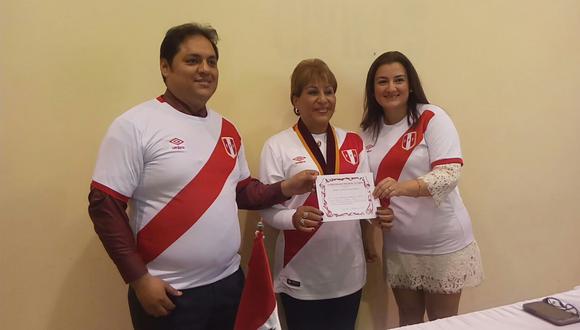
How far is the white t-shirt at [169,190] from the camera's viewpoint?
1307 mm

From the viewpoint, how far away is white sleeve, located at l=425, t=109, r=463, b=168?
1.71 metres

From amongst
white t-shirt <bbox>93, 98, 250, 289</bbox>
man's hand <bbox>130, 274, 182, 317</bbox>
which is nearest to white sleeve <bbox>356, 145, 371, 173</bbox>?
white t-shirt <bbox>93, 98, 250, 289</bbox>

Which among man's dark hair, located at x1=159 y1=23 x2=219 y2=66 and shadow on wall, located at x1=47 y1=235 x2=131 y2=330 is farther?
shadow on wall, located at x1=47 y1=235 x2=131 y2=330

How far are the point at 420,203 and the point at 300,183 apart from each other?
1.84 ft

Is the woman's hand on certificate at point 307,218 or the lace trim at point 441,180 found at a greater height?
the lace trim at point 441,180

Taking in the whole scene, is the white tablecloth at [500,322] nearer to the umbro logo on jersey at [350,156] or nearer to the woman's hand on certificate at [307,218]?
the woman's hand on certificate at [307,218]

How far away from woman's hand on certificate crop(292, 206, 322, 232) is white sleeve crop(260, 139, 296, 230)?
0.21ft

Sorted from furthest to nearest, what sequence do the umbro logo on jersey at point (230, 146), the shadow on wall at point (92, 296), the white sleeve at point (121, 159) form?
1. the shadow on wall at point (92, 296)
2. the umbro logo on jersey at point (230, 146)
3. the white sleeve at point (121, 159)

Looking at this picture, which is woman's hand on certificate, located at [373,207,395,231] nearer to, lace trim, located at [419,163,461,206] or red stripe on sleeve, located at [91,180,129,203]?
lace trim, located at [419,163,461,206]

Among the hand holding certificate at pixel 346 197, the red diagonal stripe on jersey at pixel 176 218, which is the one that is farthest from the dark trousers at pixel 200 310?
the hand holding certificate at pixel 346 197

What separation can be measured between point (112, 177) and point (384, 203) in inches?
44.4

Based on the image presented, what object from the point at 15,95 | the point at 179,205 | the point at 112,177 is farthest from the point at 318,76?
the point at 15,95

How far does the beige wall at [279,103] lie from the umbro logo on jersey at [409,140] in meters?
0.38

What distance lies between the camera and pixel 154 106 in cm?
142
